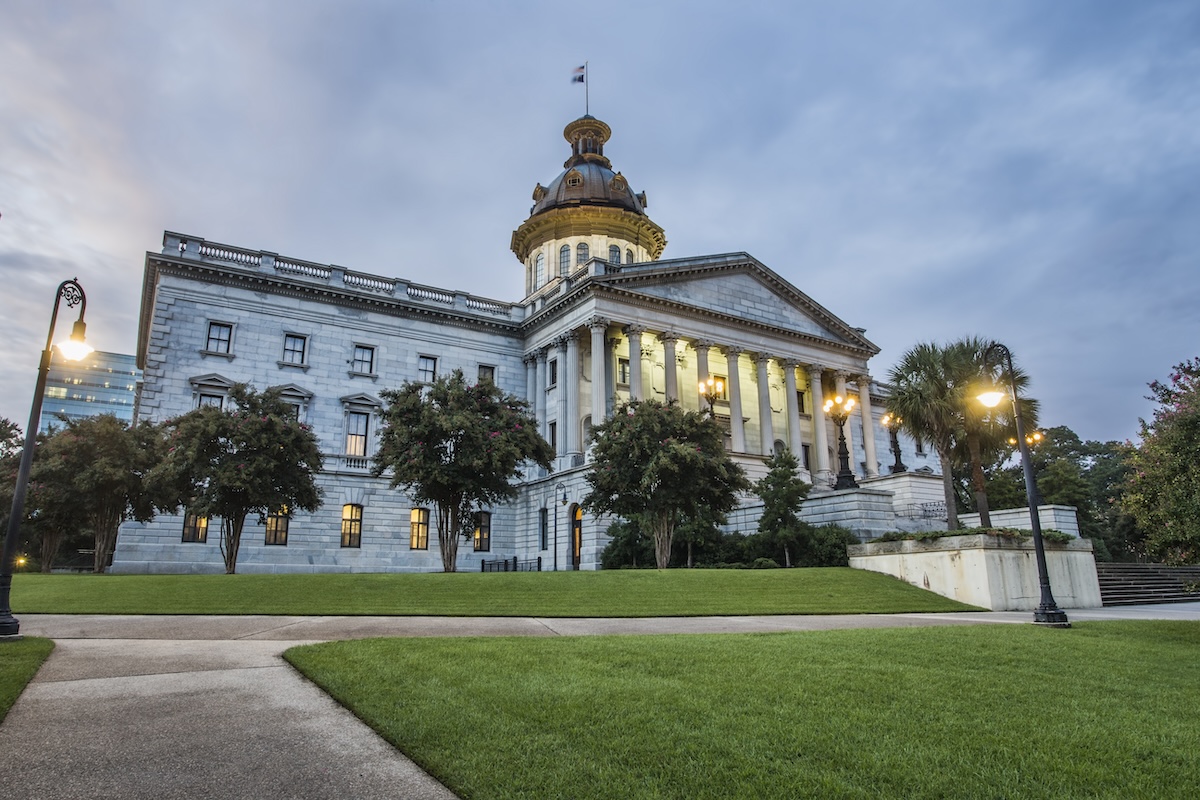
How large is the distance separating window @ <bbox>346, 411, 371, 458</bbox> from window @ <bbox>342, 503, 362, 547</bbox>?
2.99 meters

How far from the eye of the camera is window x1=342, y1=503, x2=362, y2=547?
1575 inches

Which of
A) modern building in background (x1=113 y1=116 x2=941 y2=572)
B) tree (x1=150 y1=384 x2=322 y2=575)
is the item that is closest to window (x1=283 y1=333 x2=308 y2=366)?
modern building in background (x1=113 y1=116 x2=941 y2=572)

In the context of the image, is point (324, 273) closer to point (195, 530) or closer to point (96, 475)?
point (195, 530)

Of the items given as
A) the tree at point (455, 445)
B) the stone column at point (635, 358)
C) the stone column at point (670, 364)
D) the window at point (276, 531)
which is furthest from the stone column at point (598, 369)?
the window at point (276, 531)

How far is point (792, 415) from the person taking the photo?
4784 cm

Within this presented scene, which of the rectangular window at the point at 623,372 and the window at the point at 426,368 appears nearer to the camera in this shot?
the window at the point at 426,368

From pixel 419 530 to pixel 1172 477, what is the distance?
3603 centimetres

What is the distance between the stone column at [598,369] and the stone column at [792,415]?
1362 cm

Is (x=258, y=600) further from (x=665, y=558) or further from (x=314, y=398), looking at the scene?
(x=314, y=398)

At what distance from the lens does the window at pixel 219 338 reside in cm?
3922

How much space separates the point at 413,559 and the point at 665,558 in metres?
18.3

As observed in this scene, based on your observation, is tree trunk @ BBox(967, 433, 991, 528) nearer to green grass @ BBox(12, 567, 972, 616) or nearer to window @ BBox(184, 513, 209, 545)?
green grass @ BBox(12, 567, 972, 616)

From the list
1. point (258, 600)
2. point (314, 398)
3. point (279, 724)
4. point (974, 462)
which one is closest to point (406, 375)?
point (314, 398)

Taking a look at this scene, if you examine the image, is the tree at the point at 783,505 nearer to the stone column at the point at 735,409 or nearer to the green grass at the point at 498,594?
the green grass at the point at 498,594
